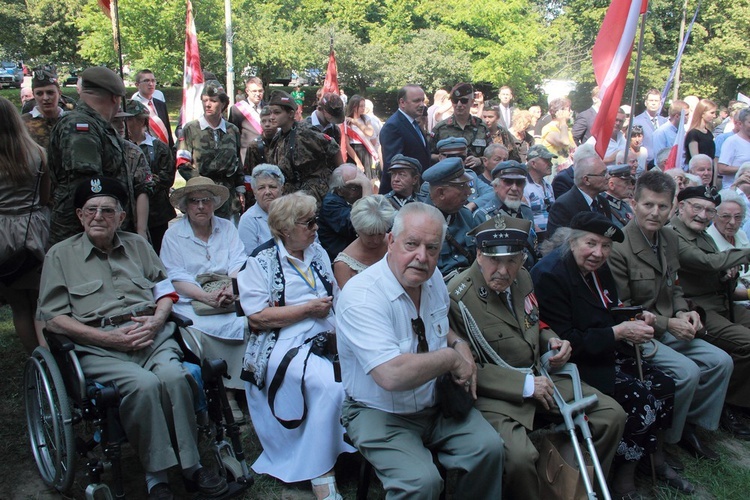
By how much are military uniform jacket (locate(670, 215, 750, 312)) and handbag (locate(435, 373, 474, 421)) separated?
2599mm

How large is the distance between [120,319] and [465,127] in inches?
176

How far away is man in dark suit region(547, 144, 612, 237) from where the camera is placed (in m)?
5.17

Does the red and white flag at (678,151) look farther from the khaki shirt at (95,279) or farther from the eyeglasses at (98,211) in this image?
the eyeglasses at (98,211)

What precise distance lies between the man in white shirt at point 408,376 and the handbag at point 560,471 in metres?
0.39

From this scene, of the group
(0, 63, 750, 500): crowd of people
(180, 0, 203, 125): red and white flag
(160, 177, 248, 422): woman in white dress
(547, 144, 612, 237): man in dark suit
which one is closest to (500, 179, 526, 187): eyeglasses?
(0, 63, 750, 500): crowd of people

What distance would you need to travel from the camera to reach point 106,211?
3555 mm

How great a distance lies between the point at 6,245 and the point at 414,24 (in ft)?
118

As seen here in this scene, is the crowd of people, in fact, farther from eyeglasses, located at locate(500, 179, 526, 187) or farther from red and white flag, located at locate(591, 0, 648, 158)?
red and white flag, located at locate(591, 0, 648, 158)

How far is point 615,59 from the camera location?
5840 millimetres

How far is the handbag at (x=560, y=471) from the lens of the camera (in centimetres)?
308

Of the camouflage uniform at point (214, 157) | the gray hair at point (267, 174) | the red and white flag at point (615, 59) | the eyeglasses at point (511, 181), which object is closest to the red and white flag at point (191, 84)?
the camouflage uniform at point (214, 157)

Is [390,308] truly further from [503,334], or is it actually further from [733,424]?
[733,424]

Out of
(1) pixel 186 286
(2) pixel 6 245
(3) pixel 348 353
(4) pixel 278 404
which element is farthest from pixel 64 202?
(3) pixel 348 353

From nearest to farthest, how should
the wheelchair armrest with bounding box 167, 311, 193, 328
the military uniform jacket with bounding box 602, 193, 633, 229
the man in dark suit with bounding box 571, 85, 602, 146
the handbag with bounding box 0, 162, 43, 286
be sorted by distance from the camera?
the wheelchair armrest with bounding box 167, 311, 193, 328
the handbag with bounding box 0, 162, 43, 286
the military uniform jacket with bounding box 602, 193, 633, 229
the man in dark suit with bounding box 571, 85, 602, 146
